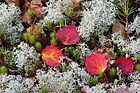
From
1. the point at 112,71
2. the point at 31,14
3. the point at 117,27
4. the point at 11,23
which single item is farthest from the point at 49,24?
the point at 112,71

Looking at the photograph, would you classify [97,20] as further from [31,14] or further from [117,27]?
[31,14]

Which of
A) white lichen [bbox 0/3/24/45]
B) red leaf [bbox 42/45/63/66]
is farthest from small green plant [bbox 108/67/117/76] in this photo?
white lichen [bbox 0/3/24/45]

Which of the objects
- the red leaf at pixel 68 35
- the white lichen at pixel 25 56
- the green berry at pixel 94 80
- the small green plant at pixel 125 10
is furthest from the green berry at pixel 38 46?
the small green plant at pixel 125 10

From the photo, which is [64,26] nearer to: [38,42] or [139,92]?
[38,42]

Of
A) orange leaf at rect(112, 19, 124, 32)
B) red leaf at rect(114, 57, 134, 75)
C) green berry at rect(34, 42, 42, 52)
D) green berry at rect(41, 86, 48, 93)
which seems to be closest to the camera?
green berry at rect(41, 86, 48, 93)

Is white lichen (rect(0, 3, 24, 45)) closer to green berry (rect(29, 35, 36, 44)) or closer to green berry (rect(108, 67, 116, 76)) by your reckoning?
green berry (rect(29, 35, 36, 44))

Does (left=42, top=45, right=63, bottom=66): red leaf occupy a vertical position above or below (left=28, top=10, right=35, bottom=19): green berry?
below
